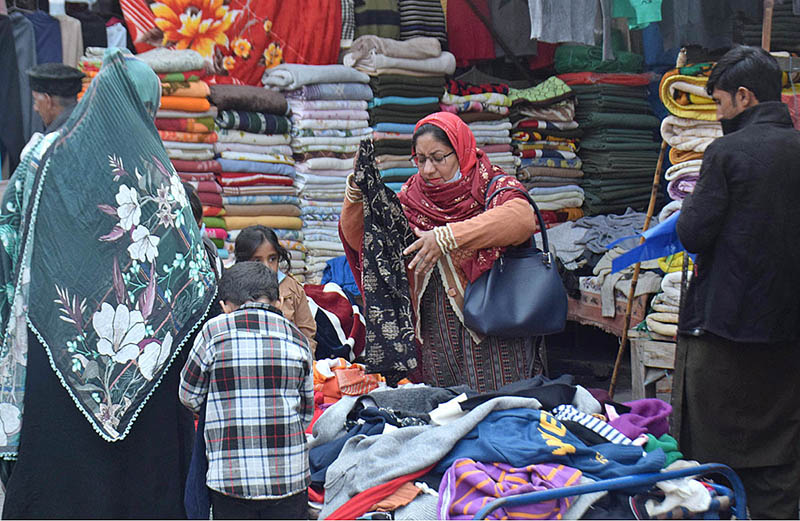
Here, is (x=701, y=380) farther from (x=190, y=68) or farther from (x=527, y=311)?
(x=190, y=68)

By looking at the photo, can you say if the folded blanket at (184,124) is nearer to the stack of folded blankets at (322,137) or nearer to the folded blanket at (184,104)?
the folded blanket at (184,104)

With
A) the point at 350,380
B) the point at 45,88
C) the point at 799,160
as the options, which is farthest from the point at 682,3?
the point at 45,88

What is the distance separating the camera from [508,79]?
7.80 metres

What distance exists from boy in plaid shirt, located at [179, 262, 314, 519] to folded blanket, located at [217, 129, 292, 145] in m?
3.64

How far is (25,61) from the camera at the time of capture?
552 centimetres

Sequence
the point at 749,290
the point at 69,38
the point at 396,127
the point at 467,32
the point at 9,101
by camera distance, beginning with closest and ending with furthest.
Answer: the point at 749,290 → the point at 9,101 → the point at 69,38 → the point at 396,127 → the point at 467,32

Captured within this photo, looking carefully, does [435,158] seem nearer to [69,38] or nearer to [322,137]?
[322,137]

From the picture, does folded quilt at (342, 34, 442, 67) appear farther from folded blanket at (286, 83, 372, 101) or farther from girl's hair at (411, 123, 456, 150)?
girl's hair at (411, 123, 456, 150)

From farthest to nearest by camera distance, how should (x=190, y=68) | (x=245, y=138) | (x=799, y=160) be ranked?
(x=245, y=138) → (x=190, y=68) → (x=799, y=160)

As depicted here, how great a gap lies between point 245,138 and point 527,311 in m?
3.36

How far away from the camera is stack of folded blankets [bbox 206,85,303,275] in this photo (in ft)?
19.7

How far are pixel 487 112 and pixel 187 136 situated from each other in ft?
8.32

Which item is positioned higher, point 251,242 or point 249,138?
point 249,138

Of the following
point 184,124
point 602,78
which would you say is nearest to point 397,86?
point 184,124
